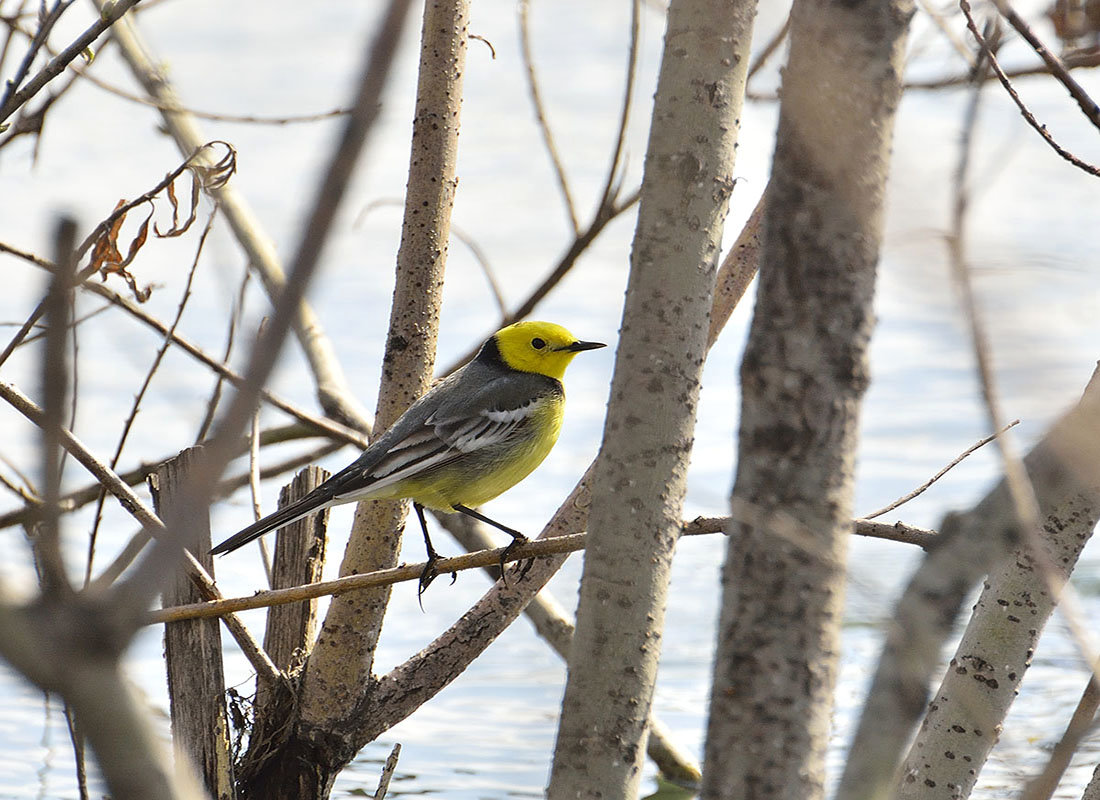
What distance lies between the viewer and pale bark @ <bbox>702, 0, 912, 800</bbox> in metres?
1.19

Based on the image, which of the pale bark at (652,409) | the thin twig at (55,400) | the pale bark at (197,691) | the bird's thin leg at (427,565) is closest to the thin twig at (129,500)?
the pale bark at (197,691)

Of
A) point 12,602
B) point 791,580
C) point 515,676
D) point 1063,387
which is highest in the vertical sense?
point 515,676

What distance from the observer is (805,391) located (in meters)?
1.19

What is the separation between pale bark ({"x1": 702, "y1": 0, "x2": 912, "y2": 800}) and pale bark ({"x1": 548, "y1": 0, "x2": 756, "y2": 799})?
1.03ft

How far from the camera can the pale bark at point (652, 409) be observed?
4.98 ft

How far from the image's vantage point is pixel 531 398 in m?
3.86

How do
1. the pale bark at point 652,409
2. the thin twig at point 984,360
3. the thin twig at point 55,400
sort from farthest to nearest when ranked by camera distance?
1. the pale bark at point 652,409
2. the thin twig at point 984,360
3. the thin twig at point 55,400

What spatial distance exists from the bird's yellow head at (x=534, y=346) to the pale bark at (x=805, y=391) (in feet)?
9.37

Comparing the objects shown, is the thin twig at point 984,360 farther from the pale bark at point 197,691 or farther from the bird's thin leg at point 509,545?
the pale bark at point 197,691

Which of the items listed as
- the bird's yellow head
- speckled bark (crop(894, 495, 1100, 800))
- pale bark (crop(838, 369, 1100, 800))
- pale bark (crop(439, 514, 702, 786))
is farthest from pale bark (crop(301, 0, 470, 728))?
pale bark (crop(838, 369, 1100, 800))

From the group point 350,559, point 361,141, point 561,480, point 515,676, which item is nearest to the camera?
point 361,141

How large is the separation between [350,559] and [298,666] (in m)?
0.38

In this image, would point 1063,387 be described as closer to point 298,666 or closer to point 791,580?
point 791,580

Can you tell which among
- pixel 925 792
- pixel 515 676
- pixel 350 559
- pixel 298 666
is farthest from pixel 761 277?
pixel 515 676
